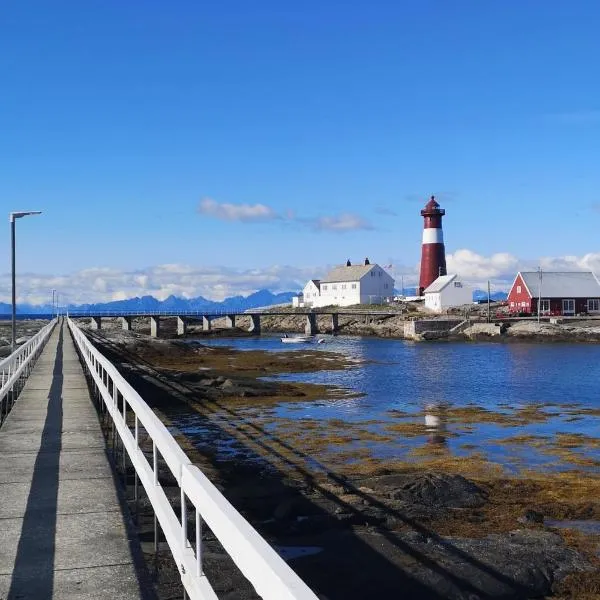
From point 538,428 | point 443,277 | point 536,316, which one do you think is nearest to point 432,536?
point 538,428

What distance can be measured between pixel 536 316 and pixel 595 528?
8077 centimetres

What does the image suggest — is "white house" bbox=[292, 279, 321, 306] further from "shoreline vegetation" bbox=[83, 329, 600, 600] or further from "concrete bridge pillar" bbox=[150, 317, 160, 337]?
"shoreline vegetation" bbox=[83, 329, 600, 600]

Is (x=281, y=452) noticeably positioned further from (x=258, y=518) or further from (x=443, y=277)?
(x=443, y=277)

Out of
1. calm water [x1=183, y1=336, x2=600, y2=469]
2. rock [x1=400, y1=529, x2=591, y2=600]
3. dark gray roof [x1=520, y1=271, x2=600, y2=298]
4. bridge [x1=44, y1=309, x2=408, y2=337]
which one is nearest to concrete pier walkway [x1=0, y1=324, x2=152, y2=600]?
rock [x1=400, y1=529, x2=591, y2=600]

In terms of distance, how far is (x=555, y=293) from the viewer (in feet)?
302

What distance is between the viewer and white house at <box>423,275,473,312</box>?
10162 centimetres

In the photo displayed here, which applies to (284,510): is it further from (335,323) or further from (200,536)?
(335,323)

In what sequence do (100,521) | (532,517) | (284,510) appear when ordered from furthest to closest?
(532,517) → (284,510) → (100,521)

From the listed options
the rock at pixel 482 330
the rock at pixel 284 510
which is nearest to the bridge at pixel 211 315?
the rock at pixel 482 330

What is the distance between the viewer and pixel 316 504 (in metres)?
13.3

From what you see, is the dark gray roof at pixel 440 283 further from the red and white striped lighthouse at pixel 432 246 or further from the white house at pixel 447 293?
the red and white striped lighthouse at pixel 432 246

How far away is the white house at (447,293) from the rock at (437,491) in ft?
289

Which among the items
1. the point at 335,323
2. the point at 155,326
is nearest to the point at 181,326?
the point at 155,326

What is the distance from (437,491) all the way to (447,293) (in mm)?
89911
